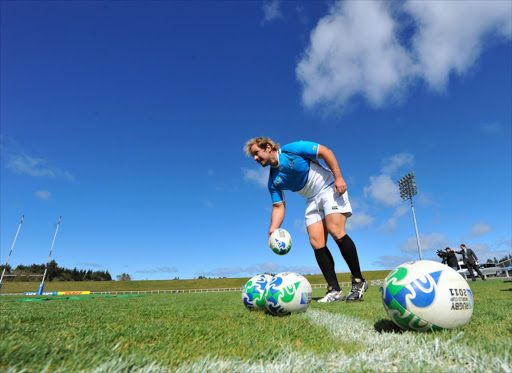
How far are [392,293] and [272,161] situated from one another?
131 inches

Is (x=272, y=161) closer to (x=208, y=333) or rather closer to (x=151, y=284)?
(x=208, y=333)

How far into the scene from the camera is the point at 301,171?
17.6 ft

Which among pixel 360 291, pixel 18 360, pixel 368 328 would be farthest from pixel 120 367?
pixel 360 291

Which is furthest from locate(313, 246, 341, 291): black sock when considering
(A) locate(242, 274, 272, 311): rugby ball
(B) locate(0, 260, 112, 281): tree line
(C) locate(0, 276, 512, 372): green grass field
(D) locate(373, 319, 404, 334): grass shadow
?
(B) locate(0, 260, 112, 281): tree line

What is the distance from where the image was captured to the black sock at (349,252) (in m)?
4.99

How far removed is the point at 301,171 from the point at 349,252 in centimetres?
176

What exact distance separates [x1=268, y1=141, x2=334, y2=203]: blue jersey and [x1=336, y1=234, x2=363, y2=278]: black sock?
107cm

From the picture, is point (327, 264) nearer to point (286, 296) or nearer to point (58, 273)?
point (286, 296)

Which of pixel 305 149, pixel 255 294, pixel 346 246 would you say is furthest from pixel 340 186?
pixel 255 294

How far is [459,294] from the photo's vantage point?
2389 mm

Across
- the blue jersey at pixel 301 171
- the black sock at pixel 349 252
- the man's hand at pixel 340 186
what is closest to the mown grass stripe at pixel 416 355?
the black sock at pixel 349 252

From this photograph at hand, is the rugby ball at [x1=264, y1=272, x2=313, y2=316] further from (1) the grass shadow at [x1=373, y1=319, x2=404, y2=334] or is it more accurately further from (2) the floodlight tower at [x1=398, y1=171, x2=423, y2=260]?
(2) the floodlight tower at [x1=398, y1=171, x2=423, y2=260]

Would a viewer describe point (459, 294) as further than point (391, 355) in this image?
Yes

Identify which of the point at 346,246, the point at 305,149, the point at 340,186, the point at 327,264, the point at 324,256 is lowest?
the point at 327,264
